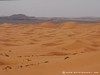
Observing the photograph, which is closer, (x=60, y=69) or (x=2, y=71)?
(x=60, y=69)

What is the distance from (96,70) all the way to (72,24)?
26.9 meters

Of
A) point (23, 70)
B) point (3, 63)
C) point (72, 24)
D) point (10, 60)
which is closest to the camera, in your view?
point (23, 70)

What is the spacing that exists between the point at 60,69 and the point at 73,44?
6.97m

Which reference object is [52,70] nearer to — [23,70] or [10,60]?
[23,70]

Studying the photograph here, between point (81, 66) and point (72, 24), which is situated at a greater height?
point (81, 66)

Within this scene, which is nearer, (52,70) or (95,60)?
(52,70)

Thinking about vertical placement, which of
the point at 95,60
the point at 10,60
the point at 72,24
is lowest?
the point at 72,24

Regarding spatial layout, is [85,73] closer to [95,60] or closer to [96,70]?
[96,70]

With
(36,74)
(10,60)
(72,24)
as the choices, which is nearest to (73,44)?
(10,60)

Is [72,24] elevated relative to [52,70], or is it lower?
lower

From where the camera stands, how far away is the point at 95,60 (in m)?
5.60

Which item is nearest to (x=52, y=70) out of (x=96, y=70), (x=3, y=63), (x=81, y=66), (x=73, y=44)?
(x=81, y=66)

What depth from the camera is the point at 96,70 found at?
15.0 ft

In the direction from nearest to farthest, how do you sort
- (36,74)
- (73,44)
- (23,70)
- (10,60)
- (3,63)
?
(36,74), (23,70), (3,63), (10,60), (73,44)
